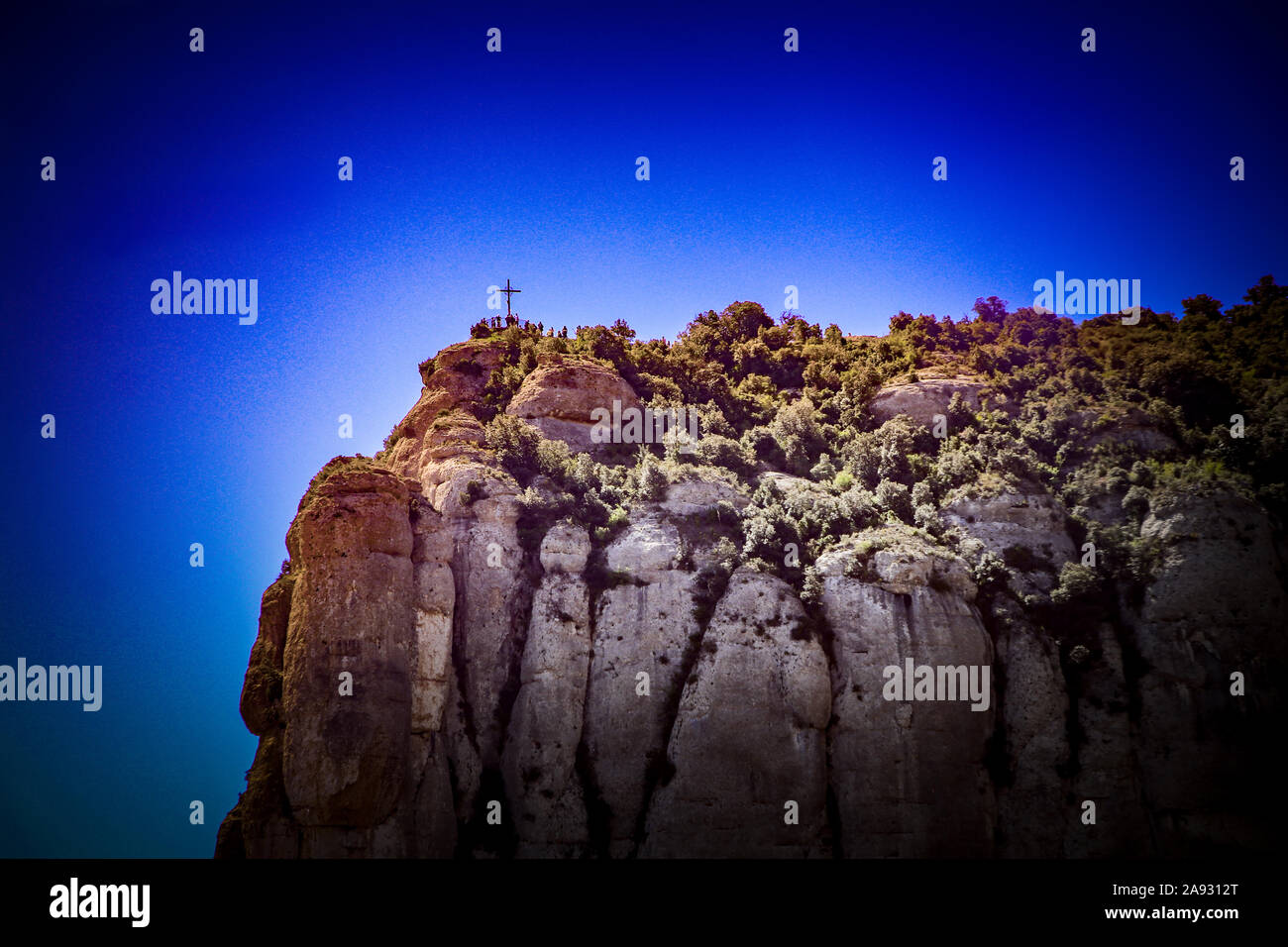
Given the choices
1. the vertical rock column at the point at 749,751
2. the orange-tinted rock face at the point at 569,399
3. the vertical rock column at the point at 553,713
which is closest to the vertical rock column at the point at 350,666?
the vertical rock column at the point at 553,713

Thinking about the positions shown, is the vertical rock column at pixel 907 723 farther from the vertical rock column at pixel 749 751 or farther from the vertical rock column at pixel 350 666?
the vertical rock column at pixel 350 666

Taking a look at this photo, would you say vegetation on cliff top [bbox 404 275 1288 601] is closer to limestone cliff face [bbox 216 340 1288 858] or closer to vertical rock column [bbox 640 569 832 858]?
limestone cliff face [bbox 216 340 1288 858]

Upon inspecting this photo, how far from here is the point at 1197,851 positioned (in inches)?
1447

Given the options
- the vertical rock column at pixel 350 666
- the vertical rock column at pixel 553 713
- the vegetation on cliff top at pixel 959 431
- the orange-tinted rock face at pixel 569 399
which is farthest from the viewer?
the orange-tinted rock face at pixel 569 399

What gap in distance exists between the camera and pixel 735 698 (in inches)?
1567

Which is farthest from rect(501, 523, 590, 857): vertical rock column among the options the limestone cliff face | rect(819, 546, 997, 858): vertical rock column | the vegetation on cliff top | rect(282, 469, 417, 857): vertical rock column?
rect(819, 546, 997, 858): vertical rock column

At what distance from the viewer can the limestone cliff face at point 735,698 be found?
38.1 meters

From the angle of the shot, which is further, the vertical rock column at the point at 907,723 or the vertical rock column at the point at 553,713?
the vertical rock column at the point at 553,713

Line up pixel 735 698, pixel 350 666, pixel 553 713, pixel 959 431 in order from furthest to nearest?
1. pixel 959 431
2. pixel 553 713
3. pixel 735 698
4. pixel 350 666

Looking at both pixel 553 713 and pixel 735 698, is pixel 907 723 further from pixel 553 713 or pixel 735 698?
pixel 553 713

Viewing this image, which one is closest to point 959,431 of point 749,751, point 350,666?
point 749,751

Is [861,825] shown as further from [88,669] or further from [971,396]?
[88,669]

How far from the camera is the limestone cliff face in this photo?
1500 inches
